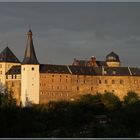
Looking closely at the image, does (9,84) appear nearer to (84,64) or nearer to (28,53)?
(28,53)

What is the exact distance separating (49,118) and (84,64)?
2763 centimetres

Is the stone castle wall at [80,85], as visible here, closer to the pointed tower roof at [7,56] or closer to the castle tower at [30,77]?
the castle tower at [30,77]

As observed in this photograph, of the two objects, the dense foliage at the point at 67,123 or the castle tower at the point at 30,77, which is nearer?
the dense foliage at the point at 67,123

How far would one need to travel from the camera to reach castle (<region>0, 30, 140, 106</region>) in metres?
60.5

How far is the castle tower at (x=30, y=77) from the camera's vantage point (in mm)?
59875

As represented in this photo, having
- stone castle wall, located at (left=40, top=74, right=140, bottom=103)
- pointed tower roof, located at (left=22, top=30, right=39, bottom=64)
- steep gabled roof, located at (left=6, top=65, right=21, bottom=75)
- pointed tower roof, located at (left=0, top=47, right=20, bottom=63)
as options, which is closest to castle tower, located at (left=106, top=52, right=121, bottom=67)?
stone castle wall, located at (left=40, top=74, right=140, bottom=103)

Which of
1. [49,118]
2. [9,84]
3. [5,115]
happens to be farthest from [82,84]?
[5,115]

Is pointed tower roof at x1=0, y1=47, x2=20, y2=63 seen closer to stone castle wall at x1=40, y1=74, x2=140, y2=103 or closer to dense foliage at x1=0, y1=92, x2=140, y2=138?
stone castle wall at x1=40, y1=74, x2=140, y2=103

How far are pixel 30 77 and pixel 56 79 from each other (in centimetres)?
299

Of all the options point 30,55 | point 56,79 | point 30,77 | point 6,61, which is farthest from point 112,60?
point 30,77

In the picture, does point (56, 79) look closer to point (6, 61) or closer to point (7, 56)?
point (6, 61)

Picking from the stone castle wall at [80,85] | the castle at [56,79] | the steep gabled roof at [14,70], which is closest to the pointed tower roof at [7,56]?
the castle at [56,79]

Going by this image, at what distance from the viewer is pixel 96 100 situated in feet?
183

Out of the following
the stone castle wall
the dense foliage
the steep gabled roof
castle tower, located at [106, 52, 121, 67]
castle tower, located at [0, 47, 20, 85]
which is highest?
castle tower, located at [106, 52, 121, 67]
